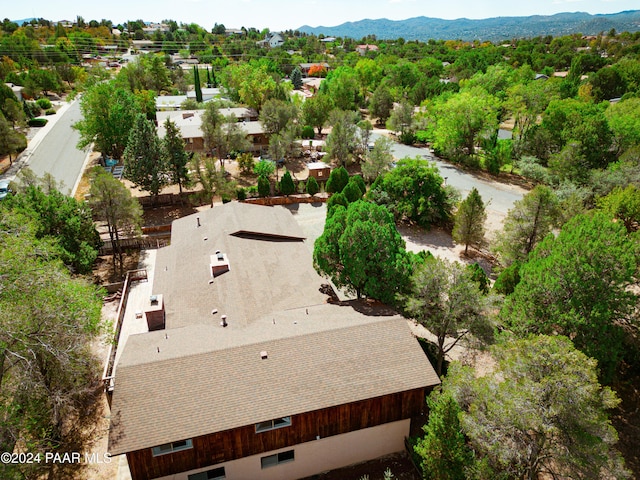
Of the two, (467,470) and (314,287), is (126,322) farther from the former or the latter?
(467,470)

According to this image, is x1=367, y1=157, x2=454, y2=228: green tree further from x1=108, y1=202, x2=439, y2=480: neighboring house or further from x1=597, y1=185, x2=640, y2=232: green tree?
x1=108, y1=202, x2=439, y2=480: neighboring house

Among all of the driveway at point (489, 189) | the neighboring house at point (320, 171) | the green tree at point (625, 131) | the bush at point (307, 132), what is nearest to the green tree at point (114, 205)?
the neighboring house at point (320, 171)

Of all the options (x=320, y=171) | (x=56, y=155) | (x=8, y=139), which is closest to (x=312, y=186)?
(x=320, y=171)

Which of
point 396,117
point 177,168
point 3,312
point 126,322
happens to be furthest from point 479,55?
point 3,312

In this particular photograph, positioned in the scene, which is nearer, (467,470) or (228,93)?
(467,470)

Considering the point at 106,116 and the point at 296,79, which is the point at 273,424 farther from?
the point at 296,79

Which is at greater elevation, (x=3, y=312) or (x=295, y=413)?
(x=3, y=312)

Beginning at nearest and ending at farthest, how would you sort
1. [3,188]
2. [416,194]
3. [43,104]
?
[416,194], [3,188], [43,104]
